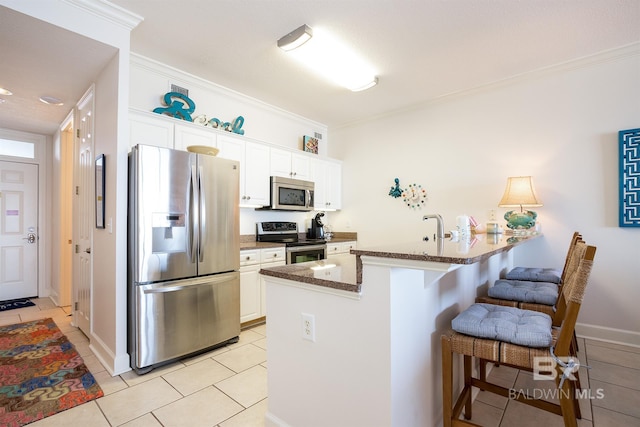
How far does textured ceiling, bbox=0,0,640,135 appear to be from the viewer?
2270mm

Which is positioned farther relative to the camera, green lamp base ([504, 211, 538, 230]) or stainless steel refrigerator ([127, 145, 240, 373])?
green lamp base ([504, 211, 538, 230])

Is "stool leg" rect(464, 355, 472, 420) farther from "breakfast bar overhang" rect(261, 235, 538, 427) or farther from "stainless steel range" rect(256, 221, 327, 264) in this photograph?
"stainless steel range" rect(256, 221, 327, 264)

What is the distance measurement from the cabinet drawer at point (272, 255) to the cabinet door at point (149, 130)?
148cm

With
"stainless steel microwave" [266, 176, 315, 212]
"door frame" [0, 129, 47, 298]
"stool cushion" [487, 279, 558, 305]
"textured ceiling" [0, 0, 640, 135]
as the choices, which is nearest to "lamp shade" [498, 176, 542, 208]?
"stool cushion" [487, 279, 558, 305]

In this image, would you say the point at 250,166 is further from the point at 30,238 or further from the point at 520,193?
the point at 30,238

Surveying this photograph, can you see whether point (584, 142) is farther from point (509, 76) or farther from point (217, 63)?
point (217, 63)

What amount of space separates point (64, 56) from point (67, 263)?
9.86 feet

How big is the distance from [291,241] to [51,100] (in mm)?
3014

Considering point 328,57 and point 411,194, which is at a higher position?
point 328,57

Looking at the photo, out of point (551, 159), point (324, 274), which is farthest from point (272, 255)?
point (551, 159)

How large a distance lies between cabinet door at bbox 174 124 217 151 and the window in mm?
3386

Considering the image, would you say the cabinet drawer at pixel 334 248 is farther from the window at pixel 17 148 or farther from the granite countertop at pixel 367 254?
the window at pixel 17 148

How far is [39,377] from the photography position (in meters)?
2.31

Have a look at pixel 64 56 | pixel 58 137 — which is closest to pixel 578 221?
pixel 64 56
